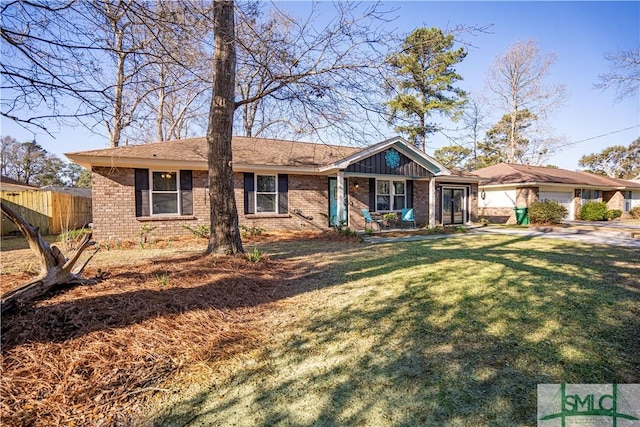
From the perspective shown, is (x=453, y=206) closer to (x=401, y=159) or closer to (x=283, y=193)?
(x=401, y=159)

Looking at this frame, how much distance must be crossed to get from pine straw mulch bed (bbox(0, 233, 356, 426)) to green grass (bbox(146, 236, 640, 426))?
1.08ft

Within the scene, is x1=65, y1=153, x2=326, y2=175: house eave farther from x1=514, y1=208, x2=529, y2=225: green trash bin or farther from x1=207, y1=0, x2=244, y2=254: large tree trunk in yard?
x1=514, y1=208, x2=529, y2=225: green trash bin

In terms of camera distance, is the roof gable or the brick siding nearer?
the brick siding

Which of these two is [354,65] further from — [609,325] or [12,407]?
[12,407]

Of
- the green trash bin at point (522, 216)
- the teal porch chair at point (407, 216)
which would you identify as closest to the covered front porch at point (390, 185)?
the teal porch chair at point (407, 216)

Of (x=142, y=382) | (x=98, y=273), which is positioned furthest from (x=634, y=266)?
(x=98, y=273)

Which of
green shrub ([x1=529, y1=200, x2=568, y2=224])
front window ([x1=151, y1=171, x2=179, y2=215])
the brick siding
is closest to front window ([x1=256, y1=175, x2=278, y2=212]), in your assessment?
the brick siding

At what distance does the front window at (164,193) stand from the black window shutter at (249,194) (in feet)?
8.21

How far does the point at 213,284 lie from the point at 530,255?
23.9 feet

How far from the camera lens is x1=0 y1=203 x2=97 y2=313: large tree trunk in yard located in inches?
119

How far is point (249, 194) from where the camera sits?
12.5 m

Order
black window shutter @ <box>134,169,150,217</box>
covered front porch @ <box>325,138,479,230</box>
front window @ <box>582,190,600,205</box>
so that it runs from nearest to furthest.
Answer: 1. black window shutter @ <box>134,169,150,217</box>
2. covered front porch @ <box>325,138,479,230</box>
3. front window @ <box>582,190,600,205</box>

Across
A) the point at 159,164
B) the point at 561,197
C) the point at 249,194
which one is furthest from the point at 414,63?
the point at 561,197

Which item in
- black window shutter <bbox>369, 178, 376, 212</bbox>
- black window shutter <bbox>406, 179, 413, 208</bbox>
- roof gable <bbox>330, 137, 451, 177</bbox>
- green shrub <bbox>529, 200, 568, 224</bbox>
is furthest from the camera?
green shrub <bbox>529, 200, 568, 224</bbox>
